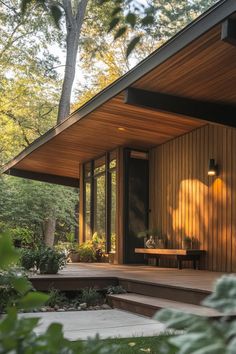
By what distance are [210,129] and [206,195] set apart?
43.1 inches

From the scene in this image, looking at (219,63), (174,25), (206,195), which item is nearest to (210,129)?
(206,195)

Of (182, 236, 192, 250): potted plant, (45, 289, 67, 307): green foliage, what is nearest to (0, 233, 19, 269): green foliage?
(45, 289, 67, 307): green foliage

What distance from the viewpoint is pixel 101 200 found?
37.8ft

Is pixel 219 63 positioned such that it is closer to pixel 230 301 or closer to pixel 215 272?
pixel 215 272

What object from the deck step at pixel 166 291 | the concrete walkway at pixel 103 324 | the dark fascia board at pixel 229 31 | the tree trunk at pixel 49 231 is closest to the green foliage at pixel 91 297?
the deck step at pixel 166 291

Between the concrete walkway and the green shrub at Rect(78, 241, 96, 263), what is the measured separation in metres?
5.64

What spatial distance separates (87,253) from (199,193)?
3.93 m

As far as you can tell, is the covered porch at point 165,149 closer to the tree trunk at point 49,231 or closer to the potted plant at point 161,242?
the potted plant at point 161,242

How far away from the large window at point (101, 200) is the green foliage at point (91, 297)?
399 centimetres

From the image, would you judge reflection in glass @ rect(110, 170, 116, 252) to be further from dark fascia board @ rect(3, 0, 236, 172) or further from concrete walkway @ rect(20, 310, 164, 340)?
concrete walkway @ rect(20, 310, 164, 340)

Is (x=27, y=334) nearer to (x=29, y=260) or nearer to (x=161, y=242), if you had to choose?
(x=29, y=260)

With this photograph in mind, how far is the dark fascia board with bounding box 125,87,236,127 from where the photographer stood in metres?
6.39

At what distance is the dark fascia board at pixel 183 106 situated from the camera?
252 inches

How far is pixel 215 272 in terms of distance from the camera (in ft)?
25.1
